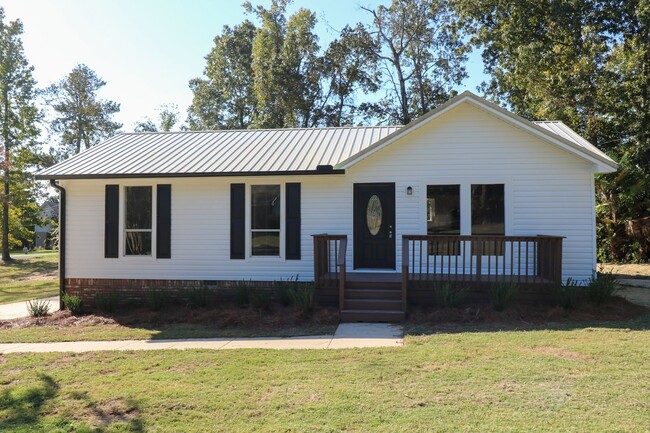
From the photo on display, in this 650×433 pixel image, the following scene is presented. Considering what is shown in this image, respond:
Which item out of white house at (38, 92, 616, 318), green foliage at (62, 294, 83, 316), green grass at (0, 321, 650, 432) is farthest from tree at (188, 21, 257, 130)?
green grass at (0, 321, 650, 432)

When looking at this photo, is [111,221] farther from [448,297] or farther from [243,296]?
[448,297]

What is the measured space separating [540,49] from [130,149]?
16.9 metres

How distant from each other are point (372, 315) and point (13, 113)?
25217mm

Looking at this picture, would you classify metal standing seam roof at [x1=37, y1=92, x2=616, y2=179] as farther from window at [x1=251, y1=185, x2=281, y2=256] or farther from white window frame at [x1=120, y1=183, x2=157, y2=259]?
window at [x1=251, y1=185, x2=281, y2=256]

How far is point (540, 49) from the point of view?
1902 cm

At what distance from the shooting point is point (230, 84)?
31.5 m

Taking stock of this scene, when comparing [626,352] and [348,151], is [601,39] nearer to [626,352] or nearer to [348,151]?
→ [348,151]

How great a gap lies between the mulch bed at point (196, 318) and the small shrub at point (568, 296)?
4.15 m

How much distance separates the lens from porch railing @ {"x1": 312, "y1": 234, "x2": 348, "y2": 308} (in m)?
8.58

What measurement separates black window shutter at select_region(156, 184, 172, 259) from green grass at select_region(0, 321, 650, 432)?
4.14 m

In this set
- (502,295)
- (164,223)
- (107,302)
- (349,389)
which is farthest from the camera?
(164,223)

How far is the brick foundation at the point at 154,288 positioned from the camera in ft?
33.0

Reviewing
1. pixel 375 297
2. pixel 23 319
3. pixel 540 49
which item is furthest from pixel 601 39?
pixel 23 319

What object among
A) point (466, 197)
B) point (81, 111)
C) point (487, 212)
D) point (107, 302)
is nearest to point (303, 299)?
point (466, 197)
